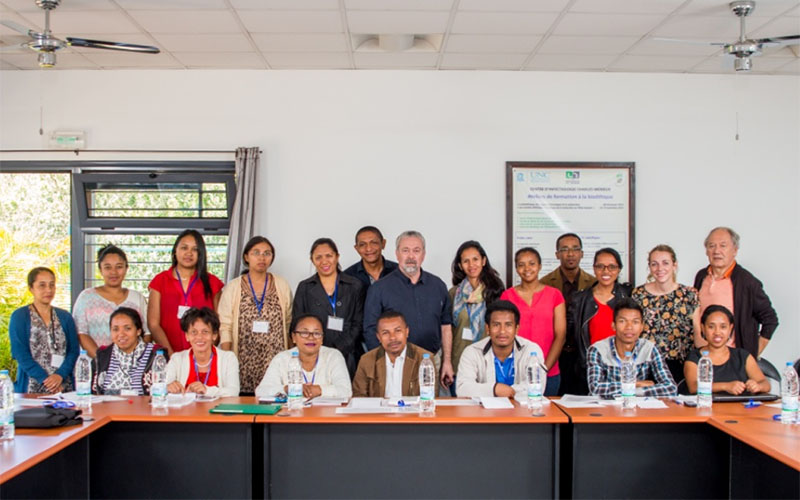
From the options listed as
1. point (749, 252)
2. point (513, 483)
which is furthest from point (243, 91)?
point (749, 252)

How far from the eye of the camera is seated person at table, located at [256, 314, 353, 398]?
3.52 meters

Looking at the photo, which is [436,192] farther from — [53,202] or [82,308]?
[53,202]

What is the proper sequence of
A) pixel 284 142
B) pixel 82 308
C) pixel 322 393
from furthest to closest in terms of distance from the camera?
pixel 284 142 → pixel 82 308 → pixel 322 393

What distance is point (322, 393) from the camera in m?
3.46

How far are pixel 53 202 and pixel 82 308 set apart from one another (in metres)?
1.60

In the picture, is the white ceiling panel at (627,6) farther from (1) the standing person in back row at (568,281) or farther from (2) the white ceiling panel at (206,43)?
(2) the white ceiling panel at (206,43)

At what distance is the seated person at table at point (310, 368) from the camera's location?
352 centimetres

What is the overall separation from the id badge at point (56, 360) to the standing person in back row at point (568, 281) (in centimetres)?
326

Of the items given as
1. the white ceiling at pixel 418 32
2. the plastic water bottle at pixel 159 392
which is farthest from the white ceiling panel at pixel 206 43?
the plastic water bottle at pixel 159 392

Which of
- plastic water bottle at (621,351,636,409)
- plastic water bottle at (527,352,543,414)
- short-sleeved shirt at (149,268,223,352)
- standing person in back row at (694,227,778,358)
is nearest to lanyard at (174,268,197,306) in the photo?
short-sleeved shirt at (149,268,223,352)

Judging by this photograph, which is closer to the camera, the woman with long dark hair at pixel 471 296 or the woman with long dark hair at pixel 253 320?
the woman with long dark hair at pixel 471 296

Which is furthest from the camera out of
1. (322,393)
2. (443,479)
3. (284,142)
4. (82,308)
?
(284,142)

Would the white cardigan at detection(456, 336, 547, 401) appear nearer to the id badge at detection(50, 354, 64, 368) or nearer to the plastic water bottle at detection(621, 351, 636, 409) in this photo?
the plastic water bottle at detection(621, 351, 636, 409)

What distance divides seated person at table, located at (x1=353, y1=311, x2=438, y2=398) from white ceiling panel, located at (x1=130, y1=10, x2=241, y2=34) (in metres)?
2.25
